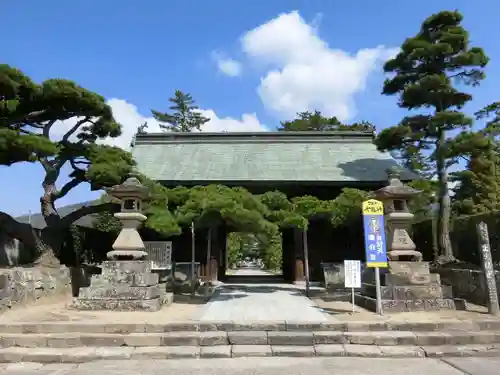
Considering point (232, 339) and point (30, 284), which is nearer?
point (232, 339)

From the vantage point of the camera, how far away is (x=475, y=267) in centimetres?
1183

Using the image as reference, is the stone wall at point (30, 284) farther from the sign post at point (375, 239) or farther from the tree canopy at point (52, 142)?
the sign post at point (375, 239)

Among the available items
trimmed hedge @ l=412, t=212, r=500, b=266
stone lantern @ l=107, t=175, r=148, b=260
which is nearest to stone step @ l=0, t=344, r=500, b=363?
stone lantern @ l=107, t=175, r=148, b=260

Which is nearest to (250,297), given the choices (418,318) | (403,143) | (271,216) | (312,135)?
(271,216)

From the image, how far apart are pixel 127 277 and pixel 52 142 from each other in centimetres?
406

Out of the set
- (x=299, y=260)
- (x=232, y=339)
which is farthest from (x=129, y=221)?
(x=299, y=260)

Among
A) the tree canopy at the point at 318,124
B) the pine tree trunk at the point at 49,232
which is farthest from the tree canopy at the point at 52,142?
the tree canopy at the point at 318,124

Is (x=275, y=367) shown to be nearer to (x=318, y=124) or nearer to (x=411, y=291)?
(x=411, y=291)

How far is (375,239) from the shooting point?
350 inches

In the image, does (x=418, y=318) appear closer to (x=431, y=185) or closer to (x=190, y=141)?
(x=431, y=185)

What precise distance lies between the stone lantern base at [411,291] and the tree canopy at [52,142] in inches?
302

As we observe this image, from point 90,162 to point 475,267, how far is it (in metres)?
12.0

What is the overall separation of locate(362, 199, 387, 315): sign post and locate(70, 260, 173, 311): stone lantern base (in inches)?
200

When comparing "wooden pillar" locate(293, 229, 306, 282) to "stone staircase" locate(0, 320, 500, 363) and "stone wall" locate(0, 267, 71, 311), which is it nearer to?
"stone wall" locate(0, 267, 71, 311)
